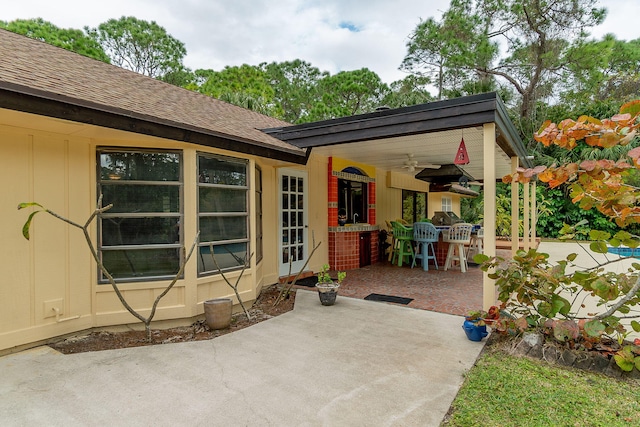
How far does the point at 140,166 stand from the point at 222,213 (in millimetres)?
1173

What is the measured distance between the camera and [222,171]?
15.2 ft

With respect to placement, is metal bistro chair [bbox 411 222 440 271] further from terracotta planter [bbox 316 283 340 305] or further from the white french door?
terracotta planter [bbox 316 283 340 305]

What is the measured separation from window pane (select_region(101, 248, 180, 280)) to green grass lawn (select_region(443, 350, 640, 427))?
11.4ft

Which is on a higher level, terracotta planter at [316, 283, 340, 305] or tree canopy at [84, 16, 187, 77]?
tree canopy at [84, 16, 187, 77]

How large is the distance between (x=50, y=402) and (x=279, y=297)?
124 inches

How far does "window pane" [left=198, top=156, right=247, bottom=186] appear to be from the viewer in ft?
14.4

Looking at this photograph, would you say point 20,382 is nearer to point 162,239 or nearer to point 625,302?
point 162,239

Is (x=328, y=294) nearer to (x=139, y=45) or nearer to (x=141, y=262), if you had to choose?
(x=141, y=262)

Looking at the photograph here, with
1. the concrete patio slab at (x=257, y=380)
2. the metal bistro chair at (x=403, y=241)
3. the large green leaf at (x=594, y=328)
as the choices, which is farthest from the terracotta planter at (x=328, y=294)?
the metal bistro chair at (x=403, y=241)

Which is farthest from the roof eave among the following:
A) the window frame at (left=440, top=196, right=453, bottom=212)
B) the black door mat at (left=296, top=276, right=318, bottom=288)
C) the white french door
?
the window frame at (left=440, top=196, right=453, bottom=212)

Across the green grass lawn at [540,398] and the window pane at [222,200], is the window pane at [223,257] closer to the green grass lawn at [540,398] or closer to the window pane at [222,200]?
the window pane at [222,200]

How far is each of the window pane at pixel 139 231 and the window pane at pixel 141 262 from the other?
12 cm

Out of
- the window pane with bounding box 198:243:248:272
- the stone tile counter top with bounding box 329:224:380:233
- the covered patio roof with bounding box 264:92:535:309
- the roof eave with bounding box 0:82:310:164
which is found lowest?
the window pane with bounding box 198:243:248:272

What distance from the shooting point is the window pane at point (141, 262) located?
396cm
